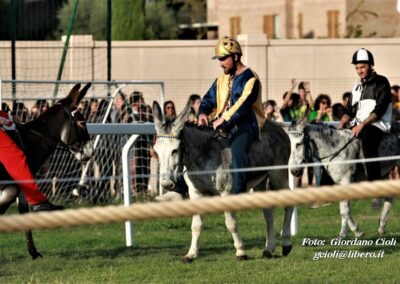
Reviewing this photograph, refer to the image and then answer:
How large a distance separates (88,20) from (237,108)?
102 ft

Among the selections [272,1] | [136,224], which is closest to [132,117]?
[136,224]

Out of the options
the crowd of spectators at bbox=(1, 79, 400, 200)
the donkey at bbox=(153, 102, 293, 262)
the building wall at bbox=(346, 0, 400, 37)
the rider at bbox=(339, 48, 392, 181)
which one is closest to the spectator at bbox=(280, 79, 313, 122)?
the crowd of spectators at bbox=(1, 79, 400, 200)

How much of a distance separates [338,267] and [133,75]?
19.7 metres

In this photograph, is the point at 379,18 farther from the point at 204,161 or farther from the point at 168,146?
the point at 168,146

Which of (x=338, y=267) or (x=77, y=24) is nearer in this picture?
(x=338, y=267)

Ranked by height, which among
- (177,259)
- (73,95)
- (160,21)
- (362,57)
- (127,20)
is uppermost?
(160,21)

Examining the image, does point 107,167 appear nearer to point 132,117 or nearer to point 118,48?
point 132,117

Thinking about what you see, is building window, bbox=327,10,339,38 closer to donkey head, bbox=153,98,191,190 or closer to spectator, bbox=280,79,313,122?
spectator, bbox=280,79,313,122

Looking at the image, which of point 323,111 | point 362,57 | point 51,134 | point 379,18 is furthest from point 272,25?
point 51,134

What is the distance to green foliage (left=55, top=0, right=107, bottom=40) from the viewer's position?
3831cm

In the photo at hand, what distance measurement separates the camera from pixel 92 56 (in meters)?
28.0

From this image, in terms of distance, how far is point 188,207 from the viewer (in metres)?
5.19

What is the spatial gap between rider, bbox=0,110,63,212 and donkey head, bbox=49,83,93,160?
3.89 feet

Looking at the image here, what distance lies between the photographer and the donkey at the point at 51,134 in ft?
44.5
